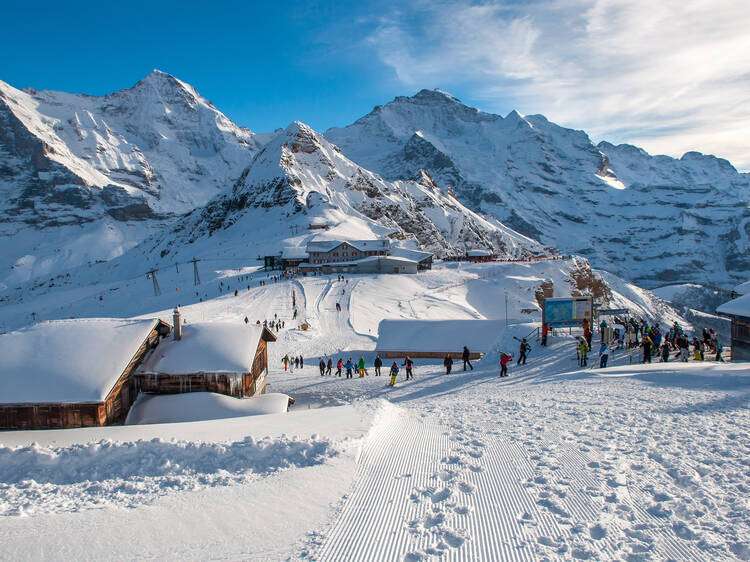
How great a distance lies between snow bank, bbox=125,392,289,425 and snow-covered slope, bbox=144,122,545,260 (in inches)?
2835

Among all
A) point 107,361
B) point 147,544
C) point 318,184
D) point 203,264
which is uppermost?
point 318,184

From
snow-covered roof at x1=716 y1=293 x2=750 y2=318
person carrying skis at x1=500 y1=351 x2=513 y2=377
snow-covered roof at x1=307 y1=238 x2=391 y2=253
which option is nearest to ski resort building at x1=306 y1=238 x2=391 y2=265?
snow-covered roof at x1=307 y1=238 x2=391 y2=253

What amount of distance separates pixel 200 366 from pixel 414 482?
10934 millimetres

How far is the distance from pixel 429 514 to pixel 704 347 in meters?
20.5

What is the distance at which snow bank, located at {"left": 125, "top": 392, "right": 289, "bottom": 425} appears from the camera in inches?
548

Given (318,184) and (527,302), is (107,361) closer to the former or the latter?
(527,302)

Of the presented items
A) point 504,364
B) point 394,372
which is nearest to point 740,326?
point 504,364

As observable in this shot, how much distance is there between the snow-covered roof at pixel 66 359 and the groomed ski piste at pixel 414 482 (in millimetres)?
2966

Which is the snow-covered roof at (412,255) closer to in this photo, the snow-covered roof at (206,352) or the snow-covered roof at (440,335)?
the snow-covered roof at (440,335)

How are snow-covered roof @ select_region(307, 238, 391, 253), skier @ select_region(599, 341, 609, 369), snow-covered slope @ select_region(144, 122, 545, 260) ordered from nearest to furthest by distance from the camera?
skier @ select_region(599, 341, 609, 369)
snow-covered roof @ select_region(307, 238, 391, 253)
snow-covered slope @ select_region(144, 122, 545, 260)

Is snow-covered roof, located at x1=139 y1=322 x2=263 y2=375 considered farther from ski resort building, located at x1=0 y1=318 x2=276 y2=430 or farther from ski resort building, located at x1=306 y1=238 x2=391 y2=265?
ski resort building, located at x1=306 y1=238 x2=391 y2=265

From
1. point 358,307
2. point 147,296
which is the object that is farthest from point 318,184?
point 358,307

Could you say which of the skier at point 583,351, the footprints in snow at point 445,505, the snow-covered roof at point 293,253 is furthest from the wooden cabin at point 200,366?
the snow-covered roof at point 293,253

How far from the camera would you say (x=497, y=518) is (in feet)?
17.5
